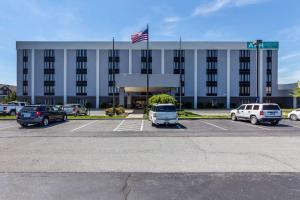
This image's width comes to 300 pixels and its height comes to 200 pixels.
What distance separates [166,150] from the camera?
32.7ft

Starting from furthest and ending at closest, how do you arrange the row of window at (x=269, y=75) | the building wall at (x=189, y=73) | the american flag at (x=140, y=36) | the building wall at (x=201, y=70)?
the row of window at (x=269, y=75) → the building wall at (x=201, y=70) → the building wall at (x=189, y=73) → the american flag at (x=140, y=36)

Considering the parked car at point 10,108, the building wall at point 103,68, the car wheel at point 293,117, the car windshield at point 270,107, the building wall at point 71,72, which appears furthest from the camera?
the building wall at point 71,72

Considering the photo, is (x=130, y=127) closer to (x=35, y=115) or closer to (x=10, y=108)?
(x=35, y=115)

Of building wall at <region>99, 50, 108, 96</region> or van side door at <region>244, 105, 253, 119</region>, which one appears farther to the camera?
building wall at <region>99, 50, 108, 96</region>

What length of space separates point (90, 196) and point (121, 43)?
5997 cm

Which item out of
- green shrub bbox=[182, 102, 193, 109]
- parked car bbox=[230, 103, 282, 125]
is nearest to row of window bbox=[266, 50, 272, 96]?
green shrub bbox=[182, 102, 193, 109]

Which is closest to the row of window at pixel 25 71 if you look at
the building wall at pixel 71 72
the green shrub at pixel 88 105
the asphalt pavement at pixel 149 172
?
the building wall at pixel 71 72

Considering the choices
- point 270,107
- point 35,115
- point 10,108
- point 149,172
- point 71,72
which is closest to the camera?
point 149,172

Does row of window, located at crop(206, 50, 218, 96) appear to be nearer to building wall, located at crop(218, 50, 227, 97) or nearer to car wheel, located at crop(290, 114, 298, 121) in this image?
building wall, located at crop(218, 50, 227, 97)

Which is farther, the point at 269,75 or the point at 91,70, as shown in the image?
the point at 269,75

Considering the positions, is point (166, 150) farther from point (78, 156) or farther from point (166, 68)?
point (166, 68)

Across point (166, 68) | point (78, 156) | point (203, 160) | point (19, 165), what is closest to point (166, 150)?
point (203, 160)

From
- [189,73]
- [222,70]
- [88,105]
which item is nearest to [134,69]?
[189,73]

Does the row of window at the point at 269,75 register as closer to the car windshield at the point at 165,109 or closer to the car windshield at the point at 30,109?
the car windshield at the point at 165,109
